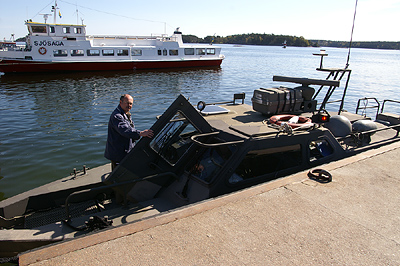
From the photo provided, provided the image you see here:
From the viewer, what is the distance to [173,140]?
5.58 m

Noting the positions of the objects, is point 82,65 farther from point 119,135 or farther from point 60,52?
point 119,135

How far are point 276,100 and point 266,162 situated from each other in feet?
5.90

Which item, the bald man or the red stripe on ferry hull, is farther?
the red stripe on ferry hull

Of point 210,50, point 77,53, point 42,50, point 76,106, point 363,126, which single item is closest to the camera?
point 363,126

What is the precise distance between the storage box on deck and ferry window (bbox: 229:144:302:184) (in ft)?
4.12

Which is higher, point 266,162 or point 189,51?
point 189,51

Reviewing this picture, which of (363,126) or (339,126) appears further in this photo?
(363,126)

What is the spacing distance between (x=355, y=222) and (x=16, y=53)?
1509 inches

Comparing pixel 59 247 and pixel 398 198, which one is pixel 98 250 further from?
pixel 398 198

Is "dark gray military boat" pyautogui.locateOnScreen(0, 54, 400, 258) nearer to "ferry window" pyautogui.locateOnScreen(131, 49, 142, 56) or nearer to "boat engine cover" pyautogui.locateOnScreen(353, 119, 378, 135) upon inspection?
"boat engine cover" pyautogui.locateOnScreen(353, 119, 378, 135)

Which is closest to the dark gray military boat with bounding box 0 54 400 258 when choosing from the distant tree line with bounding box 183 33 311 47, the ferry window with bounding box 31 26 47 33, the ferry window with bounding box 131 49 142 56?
the ferry window with bounding box 31 26 47 33

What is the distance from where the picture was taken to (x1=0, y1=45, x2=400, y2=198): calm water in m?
10.3

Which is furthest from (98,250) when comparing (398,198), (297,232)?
(398,198)

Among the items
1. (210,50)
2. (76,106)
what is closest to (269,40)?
(210,50)
